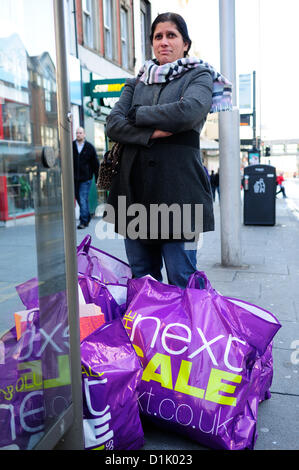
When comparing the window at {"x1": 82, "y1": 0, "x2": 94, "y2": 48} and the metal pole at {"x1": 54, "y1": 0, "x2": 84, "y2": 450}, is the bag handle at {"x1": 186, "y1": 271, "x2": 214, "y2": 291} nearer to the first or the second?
the metal pole at {"x1": 54, "y1": 0, "x2": 84, "y2": 450}

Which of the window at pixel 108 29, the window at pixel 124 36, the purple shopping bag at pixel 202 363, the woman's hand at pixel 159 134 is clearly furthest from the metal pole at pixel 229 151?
the window at pixel 124 36

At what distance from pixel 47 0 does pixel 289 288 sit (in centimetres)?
356

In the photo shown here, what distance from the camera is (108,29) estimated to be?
15258mm

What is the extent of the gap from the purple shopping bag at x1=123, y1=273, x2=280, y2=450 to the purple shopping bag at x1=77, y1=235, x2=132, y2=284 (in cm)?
57

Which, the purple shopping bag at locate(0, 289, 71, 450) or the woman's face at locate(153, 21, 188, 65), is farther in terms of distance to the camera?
the woman's face at locate(153, 21, 188, 65)

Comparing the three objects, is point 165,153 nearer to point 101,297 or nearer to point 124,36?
point 101,297

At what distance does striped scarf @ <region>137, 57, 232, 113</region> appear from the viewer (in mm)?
2420

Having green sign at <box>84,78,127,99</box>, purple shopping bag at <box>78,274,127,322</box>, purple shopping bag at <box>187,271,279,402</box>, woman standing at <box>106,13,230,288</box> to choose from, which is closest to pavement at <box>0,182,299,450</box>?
purple shopping bag at <box>187,271,279,402</box>

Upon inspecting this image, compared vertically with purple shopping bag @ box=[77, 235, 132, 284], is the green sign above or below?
above

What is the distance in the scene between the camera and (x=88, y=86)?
496 inches

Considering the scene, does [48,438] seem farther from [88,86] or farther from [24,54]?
[88,86]

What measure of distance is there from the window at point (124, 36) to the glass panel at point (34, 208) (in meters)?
16.0

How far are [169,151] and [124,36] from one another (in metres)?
15.6

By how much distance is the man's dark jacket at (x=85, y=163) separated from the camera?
9148 millimetres
